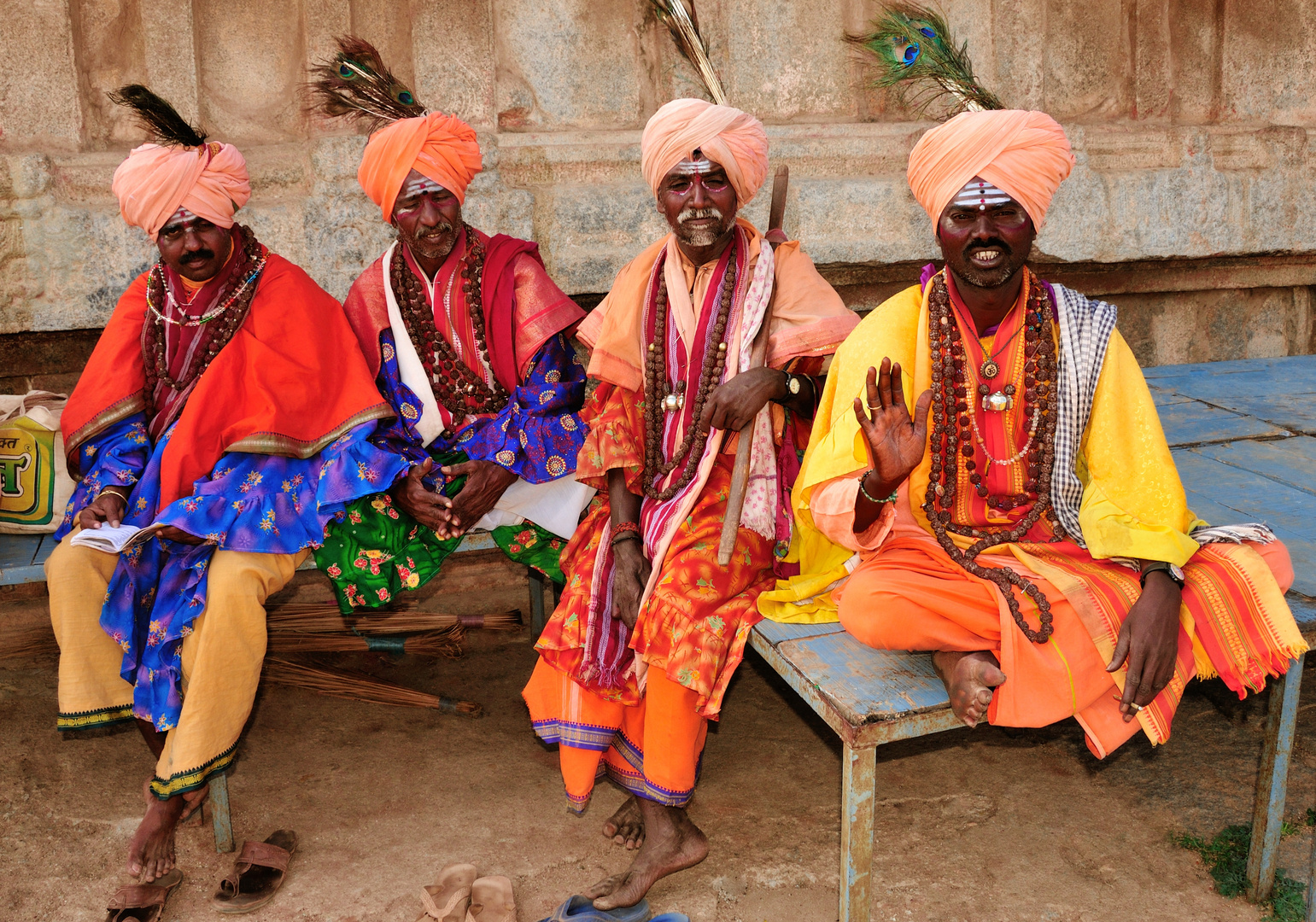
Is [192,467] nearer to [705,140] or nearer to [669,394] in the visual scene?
[669,394]

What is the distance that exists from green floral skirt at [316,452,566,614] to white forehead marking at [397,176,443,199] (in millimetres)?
908

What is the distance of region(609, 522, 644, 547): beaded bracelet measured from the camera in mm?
3338

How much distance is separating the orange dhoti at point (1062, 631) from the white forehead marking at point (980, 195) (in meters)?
0.91

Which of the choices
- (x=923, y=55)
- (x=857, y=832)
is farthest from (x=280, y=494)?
(x=923, y=55)

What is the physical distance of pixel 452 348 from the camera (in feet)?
12.7

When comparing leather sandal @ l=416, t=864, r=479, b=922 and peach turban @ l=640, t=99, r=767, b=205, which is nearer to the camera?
leather sandal @ l=416, t=864, r=479, b=922

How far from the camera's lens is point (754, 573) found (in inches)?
128

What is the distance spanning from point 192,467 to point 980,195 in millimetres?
2460

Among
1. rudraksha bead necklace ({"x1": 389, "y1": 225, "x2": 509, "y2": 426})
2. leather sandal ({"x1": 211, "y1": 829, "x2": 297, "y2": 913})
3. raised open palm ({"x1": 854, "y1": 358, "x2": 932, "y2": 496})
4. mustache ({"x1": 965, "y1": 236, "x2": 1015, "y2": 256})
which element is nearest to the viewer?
raised open palm ({"x1": 854, "y1": 358, "x2": 932, "y2": 496})

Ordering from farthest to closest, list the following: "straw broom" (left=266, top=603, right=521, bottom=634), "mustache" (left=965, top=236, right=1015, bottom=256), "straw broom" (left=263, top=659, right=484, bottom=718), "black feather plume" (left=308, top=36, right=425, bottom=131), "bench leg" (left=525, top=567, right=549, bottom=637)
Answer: "straw broom" (left=266, top=603, right=521, bottom=634), "bench leg" (left=525, top=567, right=549, bottom=637), "straw broom" (left=263, top=659, right=484, bottom=718), "black feather plume" (left=308, top=36, right=425, bottom=131), "mustache" (left=965, top=236, right=1015, bottom=256)

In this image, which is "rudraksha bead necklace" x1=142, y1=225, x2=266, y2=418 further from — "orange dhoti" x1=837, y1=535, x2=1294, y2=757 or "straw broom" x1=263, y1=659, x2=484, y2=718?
"orange dhoti" x1=837, y1=535, x2=1294, y2=757

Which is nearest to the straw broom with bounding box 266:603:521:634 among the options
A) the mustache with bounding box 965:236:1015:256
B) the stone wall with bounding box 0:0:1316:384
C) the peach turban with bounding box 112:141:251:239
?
the stone wall with bounding box 0:0:1316:384

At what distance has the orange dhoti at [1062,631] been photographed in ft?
8.44

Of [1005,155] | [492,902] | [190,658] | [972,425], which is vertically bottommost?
[492,902]
